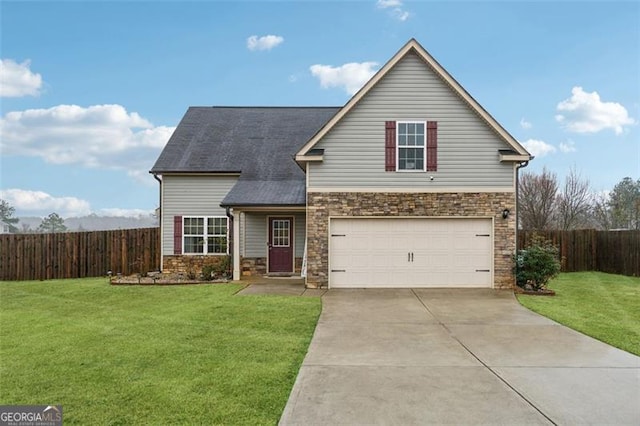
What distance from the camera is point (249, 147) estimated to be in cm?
1805

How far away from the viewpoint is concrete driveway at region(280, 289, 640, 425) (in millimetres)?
4254

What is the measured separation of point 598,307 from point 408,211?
5577mm

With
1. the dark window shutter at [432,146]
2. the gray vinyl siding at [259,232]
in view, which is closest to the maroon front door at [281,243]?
the gray vinyl siding at [259,232]

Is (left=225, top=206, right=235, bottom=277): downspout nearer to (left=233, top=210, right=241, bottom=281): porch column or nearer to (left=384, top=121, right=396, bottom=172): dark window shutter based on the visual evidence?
(left=233, top=210, right=241, bottom=281): porch column

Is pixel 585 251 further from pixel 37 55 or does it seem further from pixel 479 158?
pixel 37 55

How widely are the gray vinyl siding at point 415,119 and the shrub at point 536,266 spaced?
2.31 meters

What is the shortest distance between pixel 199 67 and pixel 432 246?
13.0 metres

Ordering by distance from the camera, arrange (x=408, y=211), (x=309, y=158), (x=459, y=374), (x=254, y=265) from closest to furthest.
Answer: (x=459, y=374)
(x=309, y=158)
(x=408, y=211)
(x=254, y=265)

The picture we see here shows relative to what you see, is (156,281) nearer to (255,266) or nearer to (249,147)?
(255,266)

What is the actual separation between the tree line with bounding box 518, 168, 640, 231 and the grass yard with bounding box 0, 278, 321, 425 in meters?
24.4

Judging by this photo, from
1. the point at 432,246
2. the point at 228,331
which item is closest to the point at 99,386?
the point at 228,331

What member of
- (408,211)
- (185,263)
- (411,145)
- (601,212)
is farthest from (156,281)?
(601,212)

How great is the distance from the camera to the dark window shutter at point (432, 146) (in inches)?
508

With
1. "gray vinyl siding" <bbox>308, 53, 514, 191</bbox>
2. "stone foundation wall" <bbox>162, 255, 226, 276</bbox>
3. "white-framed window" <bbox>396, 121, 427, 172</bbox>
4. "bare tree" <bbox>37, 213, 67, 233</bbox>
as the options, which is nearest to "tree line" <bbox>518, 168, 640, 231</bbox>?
"gray vinyl siding" <bbox>308, 53, 514, 191</bbox>
